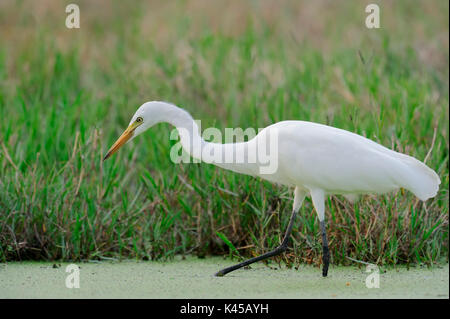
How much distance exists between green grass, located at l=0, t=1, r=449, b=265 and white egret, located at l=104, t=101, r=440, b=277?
0.41m

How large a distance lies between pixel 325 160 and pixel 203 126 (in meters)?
2.03

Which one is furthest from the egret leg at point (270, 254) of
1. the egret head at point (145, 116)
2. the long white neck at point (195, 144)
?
the egret head at point (145, 116)

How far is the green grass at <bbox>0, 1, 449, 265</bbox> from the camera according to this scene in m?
4.80

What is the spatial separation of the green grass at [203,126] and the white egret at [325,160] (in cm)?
41

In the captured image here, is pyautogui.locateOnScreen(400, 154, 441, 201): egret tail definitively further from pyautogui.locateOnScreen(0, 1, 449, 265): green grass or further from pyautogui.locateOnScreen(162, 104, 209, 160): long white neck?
pyautogui.locateOnScreen(162, 104, 209, 160): long white neck

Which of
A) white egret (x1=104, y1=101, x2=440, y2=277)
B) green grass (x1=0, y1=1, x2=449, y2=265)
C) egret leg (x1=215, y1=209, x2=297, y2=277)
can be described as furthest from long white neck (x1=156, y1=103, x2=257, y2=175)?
green grass (x1=0, y1=1, x2=449, y2=265)

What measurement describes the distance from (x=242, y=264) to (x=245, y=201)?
572 millimetres

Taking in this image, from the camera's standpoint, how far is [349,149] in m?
4.30

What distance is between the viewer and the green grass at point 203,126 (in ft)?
15.7

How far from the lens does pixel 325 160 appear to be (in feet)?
14.1

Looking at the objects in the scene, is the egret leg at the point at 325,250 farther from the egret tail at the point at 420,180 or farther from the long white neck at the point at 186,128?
the long white neck at the point at 186,128

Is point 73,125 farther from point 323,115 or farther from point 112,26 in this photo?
point 112,26

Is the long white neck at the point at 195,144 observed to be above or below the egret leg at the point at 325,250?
above

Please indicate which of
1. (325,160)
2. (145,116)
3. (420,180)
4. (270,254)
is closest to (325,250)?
(270,254)
